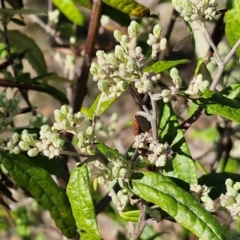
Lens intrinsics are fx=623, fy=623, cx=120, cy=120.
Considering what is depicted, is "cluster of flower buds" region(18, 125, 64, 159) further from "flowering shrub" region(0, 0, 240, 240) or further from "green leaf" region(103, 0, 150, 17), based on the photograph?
"green leaf" region(103, 0, 150, 17)

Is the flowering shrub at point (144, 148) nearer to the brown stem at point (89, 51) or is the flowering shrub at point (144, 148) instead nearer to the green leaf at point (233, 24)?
the green leaf at point (233, 24)

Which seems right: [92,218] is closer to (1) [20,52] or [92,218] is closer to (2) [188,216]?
(2) [188,216]

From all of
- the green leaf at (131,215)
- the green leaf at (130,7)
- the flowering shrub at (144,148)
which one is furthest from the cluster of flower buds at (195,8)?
the green leaf at (131,215)

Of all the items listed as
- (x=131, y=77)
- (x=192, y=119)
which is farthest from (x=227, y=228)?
(x=131, y=77)

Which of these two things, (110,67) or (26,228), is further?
(26,228)

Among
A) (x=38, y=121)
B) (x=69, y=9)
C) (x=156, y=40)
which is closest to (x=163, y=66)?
(x=156, y=40)

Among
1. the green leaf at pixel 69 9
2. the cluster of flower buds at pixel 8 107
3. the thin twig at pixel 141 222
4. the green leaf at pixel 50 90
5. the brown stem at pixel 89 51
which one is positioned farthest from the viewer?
the green leaf at pixel 69 9

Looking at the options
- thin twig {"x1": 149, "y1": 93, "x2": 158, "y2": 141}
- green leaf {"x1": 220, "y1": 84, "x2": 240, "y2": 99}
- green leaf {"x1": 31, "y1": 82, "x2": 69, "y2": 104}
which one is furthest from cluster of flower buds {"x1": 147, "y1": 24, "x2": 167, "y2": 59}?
green leaf {"x1": 31, "y1": 82, "x2": 69, "y2": 104}

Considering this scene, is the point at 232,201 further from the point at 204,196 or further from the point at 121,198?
the point at 121,198
